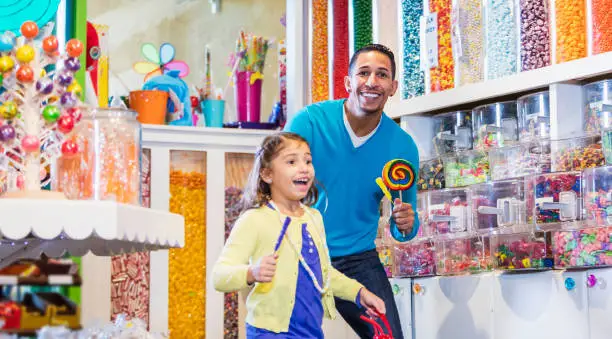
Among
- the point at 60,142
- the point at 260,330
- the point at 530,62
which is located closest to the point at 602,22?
the point at 530,62

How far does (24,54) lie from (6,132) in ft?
0.62

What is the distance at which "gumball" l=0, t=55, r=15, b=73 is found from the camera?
7.05 feet

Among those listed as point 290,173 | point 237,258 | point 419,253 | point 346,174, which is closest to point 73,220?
point 237,258

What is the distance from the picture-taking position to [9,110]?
7.02 ft

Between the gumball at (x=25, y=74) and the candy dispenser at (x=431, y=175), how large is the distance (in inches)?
94.5

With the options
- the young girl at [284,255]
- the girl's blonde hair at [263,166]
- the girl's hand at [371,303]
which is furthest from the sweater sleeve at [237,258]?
the girl's hand at [371,303]

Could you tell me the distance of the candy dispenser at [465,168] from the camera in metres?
3.98

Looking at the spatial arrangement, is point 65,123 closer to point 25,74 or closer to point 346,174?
point 25,74

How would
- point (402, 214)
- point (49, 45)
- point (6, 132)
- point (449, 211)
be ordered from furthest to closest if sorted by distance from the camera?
1. point (449, 211)
2. point (402, 214)
3. point (49, 45)
4. point (6, 132)

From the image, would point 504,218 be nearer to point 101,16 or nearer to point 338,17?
point 338,17

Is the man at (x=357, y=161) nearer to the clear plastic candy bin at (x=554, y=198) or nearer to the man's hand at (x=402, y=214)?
the man's hand at (x=402, y=214)

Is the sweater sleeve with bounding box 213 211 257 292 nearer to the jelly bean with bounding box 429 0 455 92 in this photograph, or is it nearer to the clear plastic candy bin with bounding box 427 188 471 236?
the clear plastic candy bin with bounding box 427 188 471 236

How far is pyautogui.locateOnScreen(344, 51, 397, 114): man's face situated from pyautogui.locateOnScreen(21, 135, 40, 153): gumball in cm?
176

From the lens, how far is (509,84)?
3.91 metres
